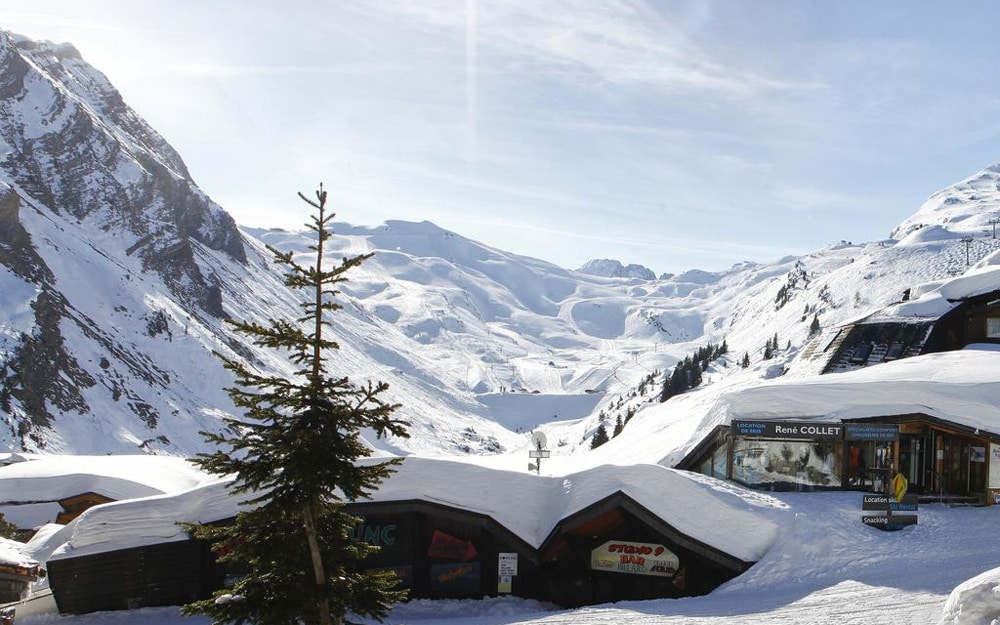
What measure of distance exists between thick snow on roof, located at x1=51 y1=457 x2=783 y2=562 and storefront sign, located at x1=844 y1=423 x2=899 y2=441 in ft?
16.4

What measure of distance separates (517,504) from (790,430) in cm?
1101

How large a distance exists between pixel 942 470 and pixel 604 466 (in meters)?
14.1

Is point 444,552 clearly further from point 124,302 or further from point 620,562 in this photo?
point 124,302

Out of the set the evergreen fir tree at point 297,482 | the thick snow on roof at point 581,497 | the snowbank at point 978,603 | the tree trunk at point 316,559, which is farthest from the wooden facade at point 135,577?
the snowbank at point 978,603

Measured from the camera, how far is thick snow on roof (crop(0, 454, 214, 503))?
130ft

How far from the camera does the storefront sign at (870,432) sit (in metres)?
28.0

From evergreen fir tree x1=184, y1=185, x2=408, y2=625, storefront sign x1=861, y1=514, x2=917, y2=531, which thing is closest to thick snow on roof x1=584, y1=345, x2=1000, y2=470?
storefront sign x1=861, y1=514, x2=917, y2=531

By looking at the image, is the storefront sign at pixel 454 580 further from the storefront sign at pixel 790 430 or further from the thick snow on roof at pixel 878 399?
the thick snow on roof at pixel 878 399

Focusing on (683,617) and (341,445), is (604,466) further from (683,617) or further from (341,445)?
(341,445)

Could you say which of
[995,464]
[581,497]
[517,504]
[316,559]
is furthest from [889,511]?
[316,559]

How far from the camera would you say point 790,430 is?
28219mm

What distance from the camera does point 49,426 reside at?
8162cm

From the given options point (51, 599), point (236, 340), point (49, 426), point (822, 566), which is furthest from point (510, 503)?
point (236, 340)

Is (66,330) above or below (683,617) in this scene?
above
